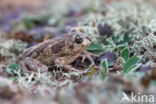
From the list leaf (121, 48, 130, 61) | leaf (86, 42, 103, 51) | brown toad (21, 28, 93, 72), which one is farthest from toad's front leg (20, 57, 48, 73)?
leaf (121, 48, 130, 61)

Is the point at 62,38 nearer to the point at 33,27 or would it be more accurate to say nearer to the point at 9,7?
the point at 33,27

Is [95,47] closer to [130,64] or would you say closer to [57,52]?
[57,52]

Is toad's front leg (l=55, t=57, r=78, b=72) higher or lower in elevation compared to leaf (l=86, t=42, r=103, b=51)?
lower

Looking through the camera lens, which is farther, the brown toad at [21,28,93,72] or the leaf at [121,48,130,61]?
the brown toad at [21,28,93,72]

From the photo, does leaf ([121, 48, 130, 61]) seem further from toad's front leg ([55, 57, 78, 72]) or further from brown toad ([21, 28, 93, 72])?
toad's front leg ([55, 57, 78, 72])

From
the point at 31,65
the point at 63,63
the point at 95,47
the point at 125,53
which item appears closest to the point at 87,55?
the point at 95,47

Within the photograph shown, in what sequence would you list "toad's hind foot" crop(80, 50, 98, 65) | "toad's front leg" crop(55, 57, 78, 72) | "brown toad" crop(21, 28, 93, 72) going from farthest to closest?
1. "toad's hind foot" crop(80, 50, 98, 65)
2. "brown toad" crop(21, 28, 93, 72)
3. "toad's front leg" crop(55, 57, 78, 72)

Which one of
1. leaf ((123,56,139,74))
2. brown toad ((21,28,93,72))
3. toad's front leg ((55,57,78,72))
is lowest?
leaf ((123,56,139,74))

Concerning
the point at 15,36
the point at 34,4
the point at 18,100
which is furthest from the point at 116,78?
the point at 34,4
